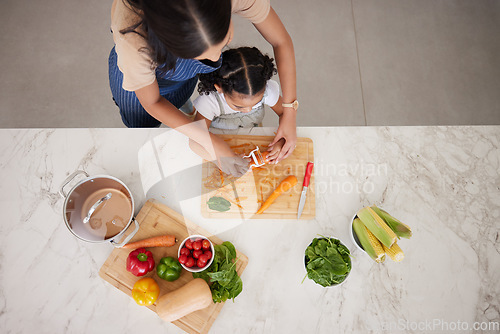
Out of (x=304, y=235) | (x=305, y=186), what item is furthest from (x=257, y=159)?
(x=304, y=235)

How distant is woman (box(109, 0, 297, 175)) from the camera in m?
0.56

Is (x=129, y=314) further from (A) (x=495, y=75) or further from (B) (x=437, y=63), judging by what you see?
(A) (x=495, y=75)

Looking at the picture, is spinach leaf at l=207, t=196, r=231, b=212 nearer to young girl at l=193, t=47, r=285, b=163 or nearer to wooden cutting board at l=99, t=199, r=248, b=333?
wooden cutting board at l=99, t=199, r=248, b=333

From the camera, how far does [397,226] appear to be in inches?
34.8

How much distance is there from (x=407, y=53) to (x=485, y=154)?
1.15 metres

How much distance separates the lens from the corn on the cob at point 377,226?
85 cm

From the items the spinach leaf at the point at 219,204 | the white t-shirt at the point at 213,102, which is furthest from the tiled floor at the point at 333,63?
the spinach leaf at the point at 219,204

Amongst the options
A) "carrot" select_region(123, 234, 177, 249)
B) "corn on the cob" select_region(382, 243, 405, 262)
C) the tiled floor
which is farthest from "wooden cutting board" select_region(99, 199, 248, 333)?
the tiled floor

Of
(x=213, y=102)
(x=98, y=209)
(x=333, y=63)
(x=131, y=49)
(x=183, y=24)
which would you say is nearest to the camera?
(x=183, y=24)

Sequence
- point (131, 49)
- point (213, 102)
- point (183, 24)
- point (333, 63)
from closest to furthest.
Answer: point (183, 24)
point (131, 49)
point (213, 102)
point (333, 63)

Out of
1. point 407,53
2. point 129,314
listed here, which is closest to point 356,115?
point 407,53

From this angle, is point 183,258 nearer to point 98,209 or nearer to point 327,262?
point 98,209

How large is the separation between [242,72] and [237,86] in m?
0.04

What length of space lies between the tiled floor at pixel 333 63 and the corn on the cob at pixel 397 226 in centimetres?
103
